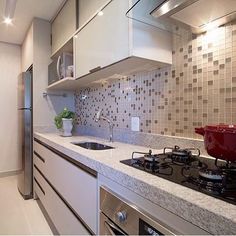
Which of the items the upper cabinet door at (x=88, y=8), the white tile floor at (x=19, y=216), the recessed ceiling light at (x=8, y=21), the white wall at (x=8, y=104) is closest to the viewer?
the upper cabinet door at (x=88, y=8)

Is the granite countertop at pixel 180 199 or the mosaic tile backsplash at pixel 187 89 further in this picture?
the mosaic tile backsplash at pixel 187 89

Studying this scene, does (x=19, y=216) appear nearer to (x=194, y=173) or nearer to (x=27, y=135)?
(x=27, y=135)

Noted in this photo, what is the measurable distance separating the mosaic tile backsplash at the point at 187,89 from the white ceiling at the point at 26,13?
1348 millimetres

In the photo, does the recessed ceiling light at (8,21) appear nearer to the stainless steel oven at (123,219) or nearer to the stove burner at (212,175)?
the stainless steel oven at (123,219)

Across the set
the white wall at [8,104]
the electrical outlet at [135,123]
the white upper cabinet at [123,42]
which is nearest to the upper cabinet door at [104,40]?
the white upper cabinet at [123,42]

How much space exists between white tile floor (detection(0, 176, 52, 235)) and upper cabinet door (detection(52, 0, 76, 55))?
1.85 meters

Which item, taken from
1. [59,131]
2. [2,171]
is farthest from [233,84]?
[2,171]

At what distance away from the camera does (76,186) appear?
1230 millimetres

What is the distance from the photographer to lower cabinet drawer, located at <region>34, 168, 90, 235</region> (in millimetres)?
1229

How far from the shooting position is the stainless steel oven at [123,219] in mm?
610

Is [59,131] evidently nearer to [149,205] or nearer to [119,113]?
[119,113]

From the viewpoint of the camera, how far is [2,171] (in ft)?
11.5

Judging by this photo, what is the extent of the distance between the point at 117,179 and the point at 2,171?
3.39 meters

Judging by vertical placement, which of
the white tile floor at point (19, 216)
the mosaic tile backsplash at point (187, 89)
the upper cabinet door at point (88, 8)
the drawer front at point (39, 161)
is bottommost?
the white tile floor at point (19, 216)
